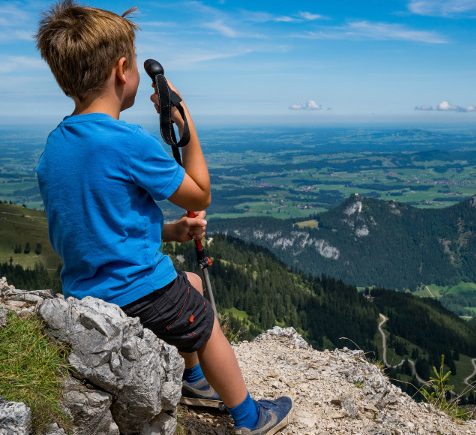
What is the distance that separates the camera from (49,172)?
4.77 m

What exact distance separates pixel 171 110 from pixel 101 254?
1490 mm

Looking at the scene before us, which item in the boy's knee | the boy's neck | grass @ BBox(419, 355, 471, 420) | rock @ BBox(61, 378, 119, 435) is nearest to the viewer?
rock @ BBox(61, 378, 119, 435)

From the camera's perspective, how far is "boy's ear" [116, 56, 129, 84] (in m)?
4.43

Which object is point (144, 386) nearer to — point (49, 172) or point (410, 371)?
point (49, 172)

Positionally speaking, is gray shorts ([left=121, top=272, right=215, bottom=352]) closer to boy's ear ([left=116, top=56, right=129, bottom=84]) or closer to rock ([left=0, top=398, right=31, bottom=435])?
rock ([left=0, top=398, right=31, bottom=435])

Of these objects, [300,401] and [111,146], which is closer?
[111,146]

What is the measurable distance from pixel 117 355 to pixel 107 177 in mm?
1619

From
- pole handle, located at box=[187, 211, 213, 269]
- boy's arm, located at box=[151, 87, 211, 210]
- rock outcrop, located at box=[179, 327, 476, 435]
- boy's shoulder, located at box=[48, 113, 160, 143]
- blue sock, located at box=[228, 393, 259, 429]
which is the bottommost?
rock outcrop, located at box=[179, 327, 476, 435]

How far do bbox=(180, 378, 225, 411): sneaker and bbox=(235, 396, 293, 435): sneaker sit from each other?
0.58 metres

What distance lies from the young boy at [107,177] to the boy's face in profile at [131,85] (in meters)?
0.01

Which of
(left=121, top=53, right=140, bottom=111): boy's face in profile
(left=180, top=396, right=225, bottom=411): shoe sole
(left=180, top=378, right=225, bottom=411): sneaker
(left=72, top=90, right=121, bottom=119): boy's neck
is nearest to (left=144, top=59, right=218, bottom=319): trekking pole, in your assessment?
(left=121, top=53, right=140, bottom=111): boy's face in profile

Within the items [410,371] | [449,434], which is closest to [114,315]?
[449,434]

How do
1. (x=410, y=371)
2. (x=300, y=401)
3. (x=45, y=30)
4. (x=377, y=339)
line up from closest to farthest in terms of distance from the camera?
(x=45, y=30), (x=300, y=401), (x=410, y=371), (x=377, y=339)

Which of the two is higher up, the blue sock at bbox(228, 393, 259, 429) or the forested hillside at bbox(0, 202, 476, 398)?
the blue sock at bbox(228, 393, 259, 429)
